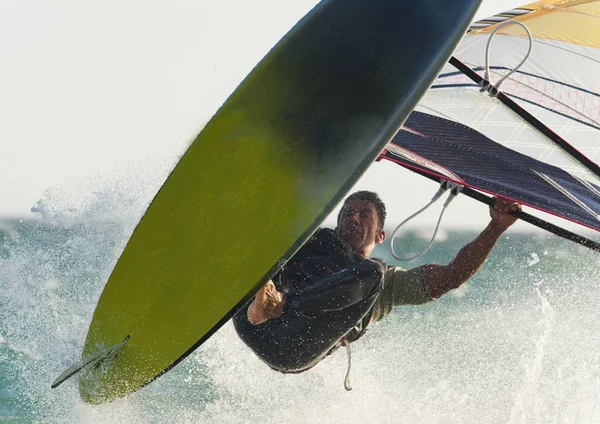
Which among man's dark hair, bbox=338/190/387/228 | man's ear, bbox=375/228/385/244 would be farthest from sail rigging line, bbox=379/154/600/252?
man's ear, bbox=375/228/385/244

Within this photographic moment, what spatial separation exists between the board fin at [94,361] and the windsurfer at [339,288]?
0.58 meters

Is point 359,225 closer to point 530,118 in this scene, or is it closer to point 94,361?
point 530,118

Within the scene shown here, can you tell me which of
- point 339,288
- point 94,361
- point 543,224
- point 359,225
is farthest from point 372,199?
point 94,361

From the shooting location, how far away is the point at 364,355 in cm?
→ 709

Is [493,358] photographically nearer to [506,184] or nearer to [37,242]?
[37,242]

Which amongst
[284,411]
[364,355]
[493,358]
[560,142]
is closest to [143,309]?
[560,142]

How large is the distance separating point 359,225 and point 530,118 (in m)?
1.03

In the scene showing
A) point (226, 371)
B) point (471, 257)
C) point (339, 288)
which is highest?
point (471, 257)

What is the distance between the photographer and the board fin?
411 cm

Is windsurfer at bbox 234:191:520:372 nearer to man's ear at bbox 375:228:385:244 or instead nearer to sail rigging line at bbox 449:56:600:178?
man's ear at bbox 375:228:385:244

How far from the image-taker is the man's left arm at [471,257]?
4.45 meters

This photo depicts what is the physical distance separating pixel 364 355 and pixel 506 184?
124 inches

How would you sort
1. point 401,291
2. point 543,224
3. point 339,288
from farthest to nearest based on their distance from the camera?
1. point 401,291
2. point 543,224
3. point 339,288

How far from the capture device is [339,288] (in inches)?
165
